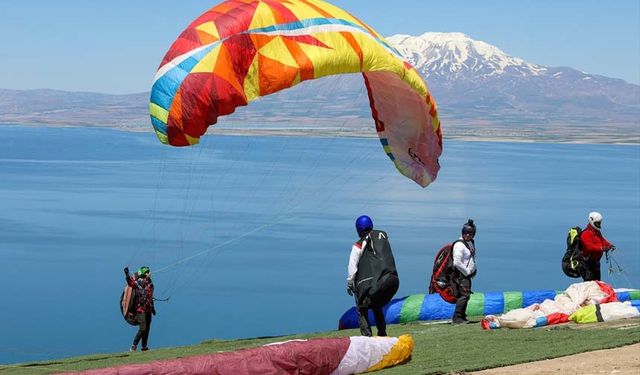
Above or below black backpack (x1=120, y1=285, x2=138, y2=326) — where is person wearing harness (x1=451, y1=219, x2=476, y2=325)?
above

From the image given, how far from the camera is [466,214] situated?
5719 cm

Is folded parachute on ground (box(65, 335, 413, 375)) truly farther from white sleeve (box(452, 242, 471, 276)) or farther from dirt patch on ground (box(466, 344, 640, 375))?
white sleeve (box(452, 242, 471, 276))

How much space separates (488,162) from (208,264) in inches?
3157

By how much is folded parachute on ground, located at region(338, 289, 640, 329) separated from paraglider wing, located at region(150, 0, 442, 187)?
3233 millimetres

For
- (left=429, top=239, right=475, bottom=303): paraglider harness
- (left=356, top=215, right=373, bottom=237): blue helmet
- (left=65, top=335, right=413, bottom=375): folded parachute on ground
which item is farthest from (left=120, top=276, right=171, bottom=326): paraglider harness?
(left=65, top=335, right=413, bottom=375): folded parachute on ground

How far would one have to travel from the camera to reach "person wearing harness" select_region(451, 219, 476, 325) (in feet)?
45.8

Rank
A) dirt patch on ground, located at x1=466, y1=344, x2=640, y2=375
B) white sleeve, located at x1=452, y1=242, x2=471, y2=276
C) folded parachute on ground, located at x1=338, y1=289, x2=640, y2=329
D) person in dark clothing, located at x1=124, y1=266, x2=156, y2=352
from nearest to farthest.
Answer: dirt patch on ground, located at x1=466, y1=344, x2=640, y2=375, white sleeve, located at x1=452, y1=242, x2=471, y2=276, person in dark clothing, located at x1=124, y1=266, x2=156, y2=352, folded parachute on ground, located at x1=338, y1=289, x2=640, y2=329

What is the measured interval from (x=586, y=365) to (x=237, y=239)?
1457 inches

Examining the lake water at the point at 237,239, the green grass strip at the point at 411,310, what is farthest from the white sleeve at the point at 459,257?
the lake water at the point at 237,239

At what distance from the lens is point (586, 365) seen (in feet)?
32.0

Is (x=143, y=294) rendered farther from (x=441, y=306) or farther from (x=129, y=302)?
(x=441, y=306)

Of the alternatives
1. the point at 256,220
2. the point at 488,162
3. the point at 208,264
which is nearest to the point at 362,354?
the point at 208,264

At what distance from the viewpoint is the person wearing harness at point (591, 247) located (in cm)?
1540

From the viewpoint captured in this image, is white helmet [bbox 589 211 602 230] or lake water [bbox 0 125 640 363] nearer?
white helmet [bbox 589 211 602 230]
